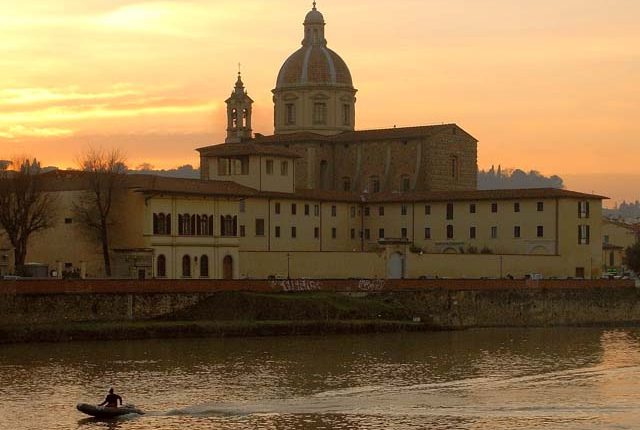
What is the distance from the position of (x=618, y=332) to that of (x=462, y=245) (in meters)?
19.1

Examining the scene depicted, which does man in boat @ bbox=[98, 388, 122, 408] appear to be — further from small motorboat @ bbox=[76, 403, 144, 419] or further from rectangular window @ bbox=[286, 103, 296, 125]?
rectangular window @ bbox=[286, 103, 296, 125]

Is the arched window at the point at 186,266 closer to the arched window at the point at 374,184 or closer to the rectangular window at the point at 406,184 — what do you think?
the rectangular window at the point at 406,184

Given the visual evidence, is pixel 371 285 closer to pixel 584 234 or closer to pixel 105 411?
pixel 584 234

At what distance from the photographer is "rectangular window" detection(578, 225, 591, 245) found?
9944cm

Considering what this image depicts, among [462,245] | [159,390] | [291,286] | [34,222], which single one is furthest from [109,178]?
[159,390]

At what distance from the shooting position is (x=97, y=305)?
238ft

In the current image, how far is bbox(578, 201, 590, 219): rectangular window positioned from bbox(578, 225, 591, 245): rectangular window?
669 mm

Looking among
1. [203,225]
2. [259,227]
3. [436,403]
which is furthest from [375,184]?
[436,403]

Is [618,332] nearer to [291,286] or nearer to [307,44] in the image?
[291,286]

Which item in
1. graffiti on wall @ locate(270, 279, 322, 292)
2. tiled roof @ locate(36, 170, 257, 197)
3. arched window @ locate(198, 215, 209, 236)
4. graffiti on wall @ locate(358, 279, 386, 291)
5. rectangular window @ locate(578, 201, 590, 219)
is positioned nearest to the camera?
graffiti on wall @ locate(270, 279, 322, 292)

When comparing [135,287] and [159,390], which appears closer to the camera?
[159,390]

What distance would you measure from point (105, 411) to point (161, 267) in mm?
36369

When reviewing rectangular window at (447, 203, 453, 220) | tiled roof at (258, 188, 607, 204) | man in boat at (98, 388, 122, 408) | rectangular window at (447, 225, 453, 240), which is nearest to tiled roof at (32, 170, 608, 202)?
tiled roof at (258, 188, 607, 204)

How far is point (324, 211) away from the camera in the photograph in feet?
335
